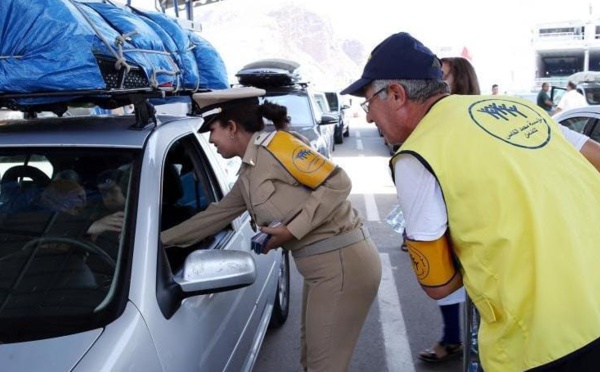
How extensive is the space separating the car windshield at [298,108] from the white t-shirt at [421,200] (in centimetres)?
727

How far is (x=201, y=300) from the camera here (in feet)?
7.07

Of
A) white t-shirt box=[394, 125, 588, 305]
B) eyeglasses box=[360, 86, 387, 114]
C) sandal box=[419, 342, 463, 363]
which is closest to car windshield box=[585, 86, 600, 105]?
sandal box=[419, 342, 463, 363]

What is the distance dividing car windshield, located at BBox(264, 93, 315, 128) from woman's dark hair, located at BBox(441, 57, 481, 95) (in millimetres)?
5047

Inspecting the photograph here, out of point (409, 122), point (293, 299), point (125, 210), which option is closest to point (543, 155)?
point (409, 122)

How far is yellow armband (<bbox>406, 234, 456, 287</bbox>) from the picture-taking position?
1.50 meters

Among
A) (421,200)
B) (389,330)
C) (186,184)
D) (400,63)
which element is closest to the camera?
(421,200)

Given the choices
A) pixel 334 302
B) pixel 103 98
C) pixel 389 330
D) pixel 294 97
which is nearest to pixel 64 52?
pixel 103 98

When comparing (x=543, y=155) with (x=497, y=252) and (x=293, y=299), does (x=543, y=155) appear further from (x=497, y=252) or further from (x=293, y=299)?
(x=293, y=299)

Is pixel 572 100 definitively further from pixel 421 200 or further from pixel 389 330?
pixel 421 200

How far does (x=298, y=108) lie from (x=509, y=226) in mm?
7855

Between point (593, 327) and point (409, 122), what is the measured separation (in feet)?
2.34

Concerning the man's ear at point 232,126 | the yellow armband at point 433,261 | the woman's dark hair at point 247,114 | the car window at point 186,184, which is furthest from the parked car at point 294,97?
the yellow armband at point 433,261

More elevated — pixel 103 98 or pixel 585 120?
pixel 103 98

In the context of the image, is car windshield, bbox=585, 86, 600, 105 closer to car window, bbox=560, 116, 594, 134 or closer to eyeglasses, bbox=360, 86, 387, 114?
car window, bbox=560, 116, 594, 134
